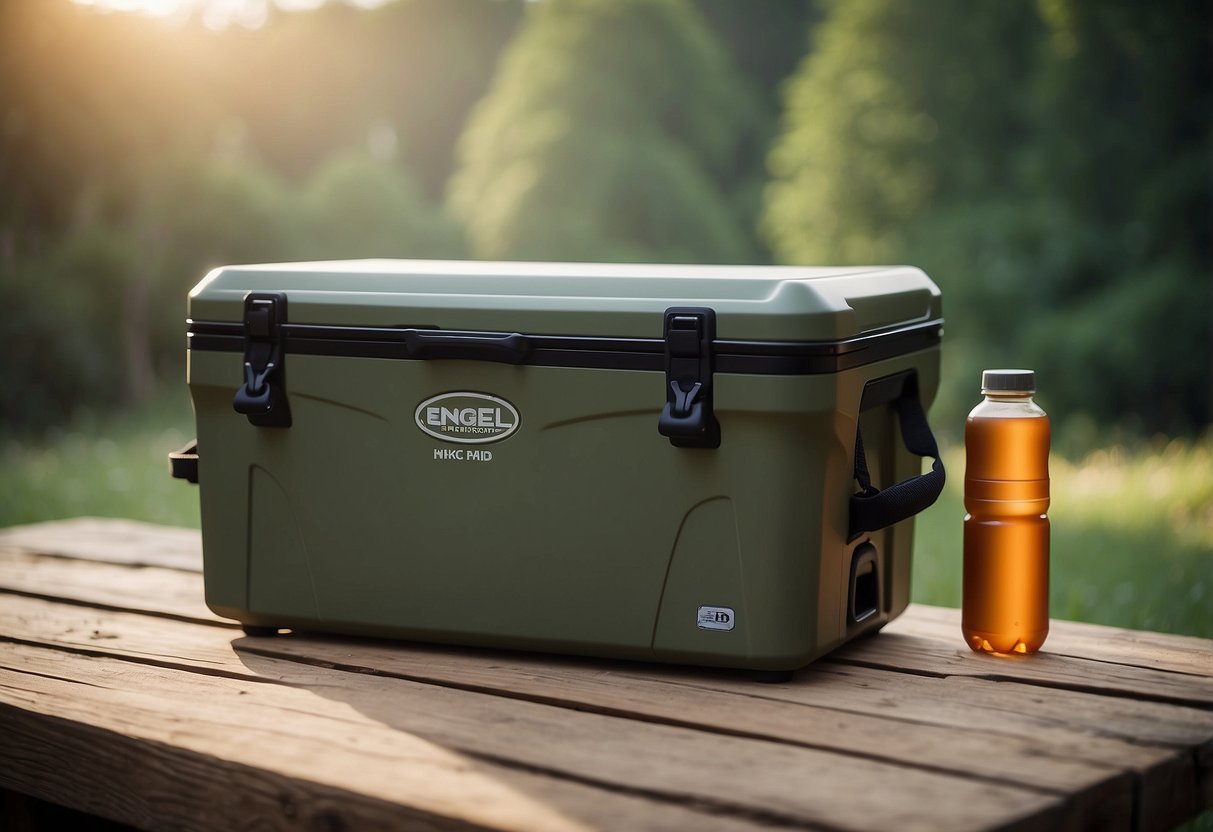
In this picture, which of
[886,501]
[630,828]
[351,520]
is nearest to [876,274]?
[886,501]

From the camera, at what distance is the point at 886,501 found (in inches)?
69.2

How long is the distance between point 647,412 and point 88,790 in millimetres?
836

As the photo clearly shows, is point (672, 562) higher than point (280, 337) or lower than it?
lower

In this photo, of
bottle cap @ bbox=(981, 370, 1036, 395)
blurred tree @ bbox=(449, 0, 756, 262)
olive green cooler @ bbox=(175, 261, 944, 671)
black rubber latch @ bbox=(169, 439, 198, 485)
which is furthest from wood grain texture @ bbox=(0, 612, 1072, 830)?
blurred tree @ bbox=(449, 0, 756, 262)

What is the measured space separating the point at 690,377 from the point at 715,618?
0.32 m

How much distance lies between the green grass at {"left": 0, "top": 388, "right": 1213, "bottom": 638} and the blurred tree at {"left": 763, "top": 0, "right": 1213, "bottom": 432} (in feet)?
11.3

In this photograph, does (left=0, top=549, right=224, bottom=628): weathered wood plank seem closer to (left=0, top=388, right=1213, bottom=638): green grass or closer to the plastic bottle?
the plastic bottle

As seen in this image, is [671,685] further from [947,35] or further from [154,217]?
[947,35]

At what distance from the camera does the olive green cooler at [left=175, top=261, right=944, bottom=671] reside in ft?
5.48

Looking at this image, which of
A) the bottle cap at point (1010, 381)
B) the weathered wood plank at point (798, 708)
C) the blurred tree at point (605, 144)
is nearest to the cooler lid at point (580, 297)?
the bottle cap at point (1010, 381)

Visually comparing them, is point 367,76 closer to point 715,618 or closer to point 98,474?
point 98,474

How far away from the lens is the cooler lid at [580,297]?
1.65 meters

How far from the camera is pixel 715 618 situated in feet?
5.66

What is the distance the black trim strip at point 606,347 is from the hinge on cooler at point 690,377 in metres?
0.02
